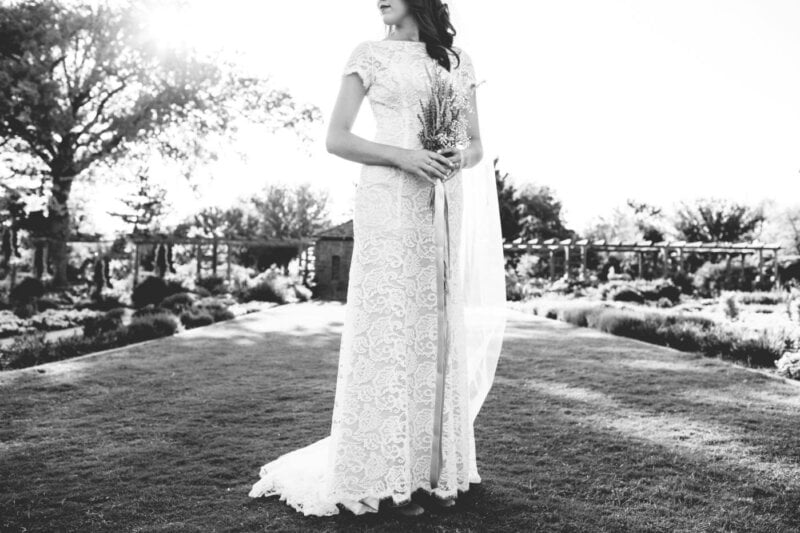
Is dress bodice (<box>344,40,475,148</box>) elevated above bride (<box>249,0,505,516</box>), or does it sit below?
above

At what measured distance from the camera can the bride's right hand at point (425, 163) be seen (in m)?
2.52

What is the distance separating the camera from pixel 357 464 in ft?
8.57

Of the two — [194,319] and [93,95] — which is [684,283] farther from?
[93,95]

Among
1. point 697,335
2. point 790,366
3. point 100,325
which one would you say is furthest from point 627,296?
point 100,325

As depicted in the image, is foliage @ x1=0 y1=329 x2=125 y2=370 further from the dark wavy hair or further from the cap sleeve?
the dark wavy hair

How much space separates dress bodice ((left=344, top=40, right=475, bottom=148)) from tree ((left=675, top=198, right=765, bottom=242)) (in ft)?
201

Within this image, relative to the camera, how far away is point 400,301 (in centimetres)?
266

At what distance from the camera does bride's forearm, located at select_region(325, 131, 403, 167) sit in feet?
8.45

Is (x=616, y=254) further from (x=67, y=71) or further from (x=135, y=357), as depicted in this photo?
(x=135, y=357)

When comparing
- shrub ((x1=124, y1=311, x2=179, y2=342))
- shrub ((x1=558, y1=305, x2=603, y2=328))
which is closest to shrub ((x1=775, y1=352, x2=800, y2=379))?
shrub ((x1=558, y1=305, x2=603, y2=328))

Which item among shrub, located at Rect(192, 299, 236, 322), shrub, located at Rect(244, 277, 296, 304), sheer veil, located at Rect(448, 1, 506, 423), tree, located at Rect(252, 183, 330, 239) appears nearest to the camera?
sheer veil, located at Rect(448, 1, 506, 423)

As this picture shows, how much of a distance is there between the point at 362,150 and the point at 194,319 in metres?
11.7

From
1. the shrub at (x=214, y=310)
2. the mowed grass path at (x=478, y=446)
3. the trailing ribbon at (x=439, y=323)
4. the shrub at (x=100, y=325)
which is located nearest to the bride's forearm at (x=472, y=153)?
the trailing ribbon at (x=439, y=323)

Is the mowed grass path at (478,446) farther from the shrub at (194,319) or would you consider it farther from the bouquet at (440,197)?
the shrub at (194,319)
